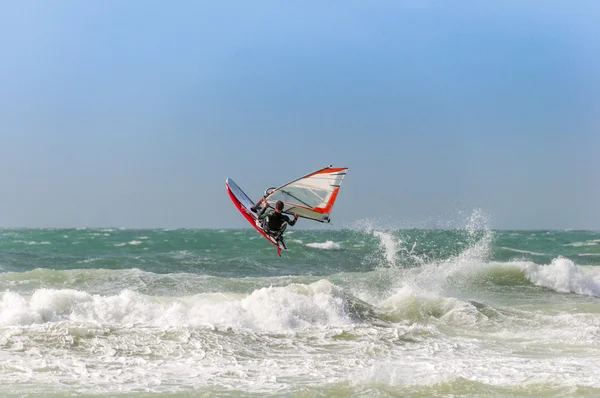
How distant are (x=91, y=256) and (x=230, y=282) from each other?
9936 mm

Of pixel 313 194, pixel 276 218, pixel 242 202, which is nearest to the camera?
pixel 276 218

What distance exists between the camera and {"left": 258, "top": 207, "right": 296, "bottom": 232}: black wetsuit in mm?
11031

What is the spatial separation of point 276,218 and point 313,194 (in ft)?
2.69

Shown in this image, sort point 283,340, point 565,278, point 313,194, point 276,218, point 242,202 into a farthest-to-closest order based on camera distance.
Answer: point 565,278
point 242,202
point 313,194
point 276,218
point 283,340

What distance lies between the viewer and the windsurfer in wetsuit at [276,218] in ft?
36.1

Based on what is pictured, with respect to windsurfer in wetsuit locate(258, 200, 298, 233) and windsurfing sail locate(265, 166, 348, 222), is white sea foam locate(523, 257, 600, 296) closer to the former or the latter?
windsurfing sail locate(265, 166, 348, 222)

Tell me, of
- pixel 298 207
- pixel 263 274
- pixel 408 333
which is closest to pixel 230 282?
pixel 263 274

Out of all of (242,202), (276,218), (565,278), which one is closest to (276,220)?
(276,218)

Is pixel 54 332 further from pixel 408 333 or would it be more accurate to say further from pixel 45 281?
pixel 45 281

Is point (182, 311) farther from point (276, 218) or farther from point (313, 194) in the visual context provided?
point (313, 194)

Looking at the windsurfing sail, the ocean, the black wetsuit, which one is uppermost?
the windsurfing sail

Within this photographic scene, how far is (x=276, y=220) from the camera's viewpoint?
435 inches

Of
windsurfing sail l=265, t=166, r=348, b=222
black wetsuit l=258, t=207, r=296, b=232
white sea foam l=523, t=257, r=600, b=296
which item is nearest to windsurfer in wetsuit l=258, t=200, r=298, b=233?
black wetsuit l=258, t=207, r=296, b=232

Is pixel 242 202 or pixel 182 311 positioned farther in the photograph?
pixel 242 202
